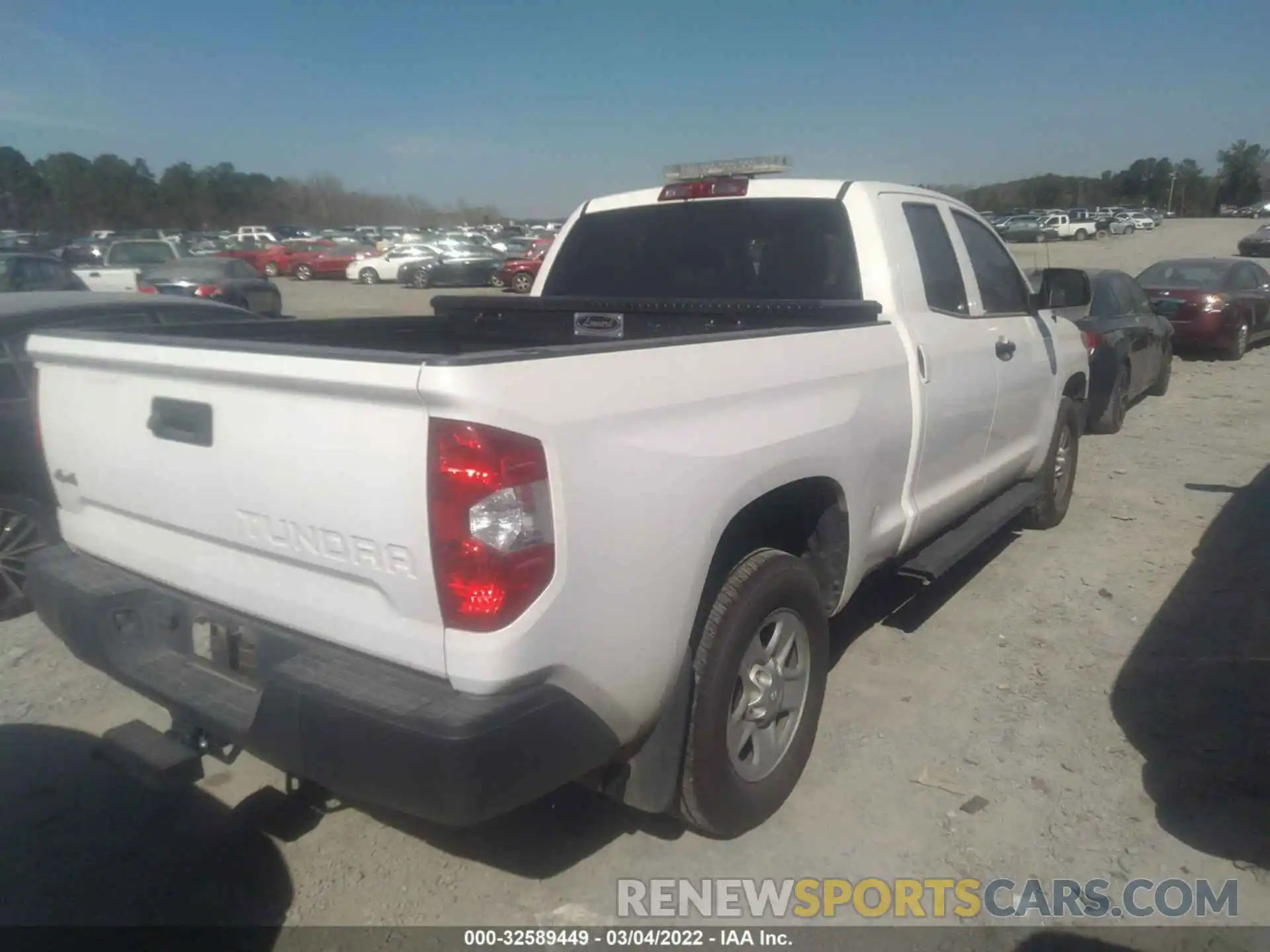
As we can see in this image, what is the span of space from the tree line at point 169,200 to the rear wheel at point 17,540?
60698 mm

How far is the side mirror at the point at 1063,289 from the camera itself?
5270mm

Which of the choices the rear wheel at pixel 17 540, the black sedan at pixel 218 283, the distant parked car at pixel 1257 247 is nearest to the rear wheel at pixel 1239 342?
the rear wheel at pixel 17 540

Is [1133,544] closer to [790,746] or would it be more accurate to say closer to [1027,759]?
Answer: [1027,759]

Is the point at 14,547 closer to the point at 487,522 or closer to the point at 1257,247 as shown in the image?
the point at 487,522

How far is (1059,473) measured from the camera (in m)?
6.46

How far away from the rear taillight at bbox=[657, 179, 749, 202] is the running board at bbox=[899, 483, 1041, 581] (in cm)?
184

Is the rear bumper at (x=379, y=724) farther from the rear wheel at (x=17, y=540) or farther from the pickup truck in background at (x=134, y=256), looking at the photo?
the pickup truck in background at (x=134, y=256)

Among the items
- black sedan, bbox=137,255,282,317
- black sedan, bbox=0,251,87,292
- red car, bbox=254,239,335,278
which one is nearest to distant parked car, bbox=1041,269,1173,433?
black sedan, bbox=0,251,87,292

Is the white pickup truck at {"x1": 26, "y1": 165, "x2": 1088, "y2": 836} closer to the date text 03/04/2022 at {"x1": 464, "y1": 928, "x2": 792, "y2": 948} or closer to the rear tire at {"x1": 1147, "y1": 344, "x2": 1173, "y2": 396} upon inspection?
the date text 03/04/2022 at {"x1": 464, "y1": 928, "x2": 792, "y2": 948}

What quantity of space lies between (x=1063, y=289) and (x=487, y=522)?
4.28 m

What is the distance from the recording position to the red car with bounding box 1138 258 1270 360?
13406mm

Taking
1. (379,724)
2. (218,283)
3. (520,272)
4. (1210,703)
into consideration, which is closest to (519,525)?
(379,724)

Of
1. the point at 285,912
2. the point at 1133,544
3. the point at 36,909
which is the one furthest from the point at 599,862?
the point at 1133,544

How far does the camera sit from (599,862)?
3.17 meters
